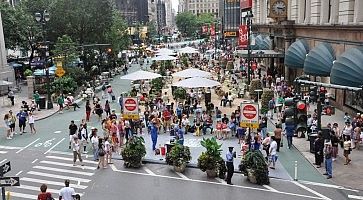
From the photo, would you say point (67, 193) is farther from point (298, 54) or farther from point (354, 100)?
point (298, 54)

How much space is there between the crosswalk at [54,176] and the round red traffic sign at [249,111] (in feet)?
23.8

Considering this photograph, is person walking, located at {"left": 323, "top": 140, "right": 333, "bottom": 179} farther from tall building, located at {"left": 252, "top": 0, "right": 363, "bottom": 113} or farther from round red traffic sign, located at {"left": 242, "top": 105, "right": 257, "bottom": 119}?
tall building, located at {"left": 252, "top": 0, "right": 363, "bottom": 113}

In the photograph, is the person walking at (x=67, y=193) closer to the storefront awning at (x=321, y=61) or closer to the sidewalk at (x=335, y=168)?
the sidewalk at (x=335, y=168)

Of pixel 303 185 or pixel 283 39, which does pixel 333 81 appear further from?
pixel 283 39

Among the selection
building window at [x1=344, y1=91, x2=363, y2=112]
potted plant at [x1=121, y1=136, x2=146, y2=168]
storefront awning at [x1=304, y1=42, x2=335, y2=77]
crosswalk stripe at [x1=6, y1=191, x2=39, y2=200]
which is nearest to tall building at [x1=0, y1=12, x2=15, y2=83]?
storefront awning at [x1=304, y1=42, x2=335, y2=77]

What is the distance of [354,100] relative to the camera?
29.9 m

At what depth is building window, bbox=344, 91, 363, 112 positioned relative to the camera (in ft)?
95.1

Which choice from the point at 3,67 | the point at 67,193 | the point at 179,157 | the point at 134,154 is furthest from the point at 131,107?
the point at 3,67

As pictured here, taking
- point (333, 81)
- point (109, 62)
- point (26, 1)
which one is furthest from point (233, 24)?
point (333, 81)

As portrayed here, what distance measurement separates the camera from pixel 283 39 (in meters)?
48.5

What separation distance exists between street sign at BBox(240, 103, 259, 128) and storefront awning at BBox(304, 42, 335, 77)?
46.1ft

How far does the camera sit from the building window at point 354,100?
95.1ft

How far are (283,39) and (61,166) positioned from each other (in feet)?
109

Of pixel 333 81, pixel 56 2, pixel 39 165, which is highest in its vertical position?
pixel 56 2
